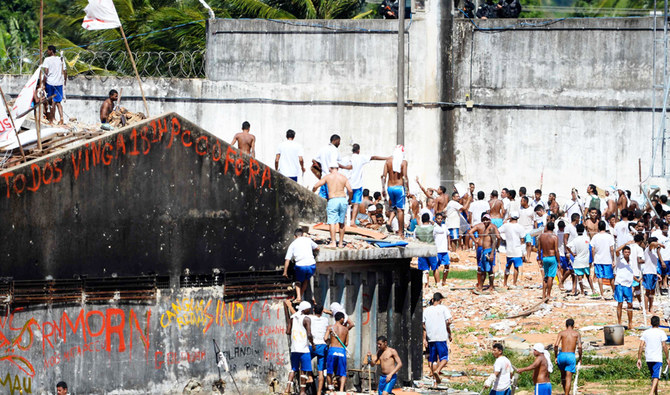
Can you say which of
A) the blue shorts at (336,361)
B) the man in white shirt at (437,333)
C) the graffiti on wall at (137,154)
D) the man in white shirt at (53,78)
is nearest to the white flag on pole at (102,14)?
the graffiti on wall at (137,154)

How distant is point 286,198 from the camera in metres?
19.1

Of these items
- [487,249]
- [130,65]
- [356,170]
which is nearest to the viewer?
[356,170]

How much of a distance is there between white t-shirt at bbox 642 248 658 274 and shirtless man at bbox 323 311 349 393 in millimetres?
6853

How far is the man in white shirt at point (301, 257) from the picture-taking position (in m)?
18.6

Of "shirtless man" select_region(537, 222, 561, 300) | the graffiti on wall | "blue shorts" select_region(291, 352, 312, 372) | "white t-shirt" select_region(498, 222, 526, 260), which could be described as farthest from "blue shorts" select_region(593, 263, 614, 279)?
the graffiti on wall

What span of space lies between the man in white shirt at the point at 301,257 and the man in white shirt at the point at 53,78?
566 centimetres

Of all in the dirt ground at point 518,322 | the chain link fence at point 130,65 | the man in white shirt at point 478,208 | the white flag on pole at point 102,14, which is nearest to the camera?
the white flag on pole at point 102,14

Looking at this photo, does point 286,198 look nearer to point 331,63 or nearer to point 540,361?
point 540,361

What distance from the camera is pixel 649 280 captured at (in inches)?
905

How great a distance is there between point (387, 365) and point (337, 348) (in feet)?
2.67

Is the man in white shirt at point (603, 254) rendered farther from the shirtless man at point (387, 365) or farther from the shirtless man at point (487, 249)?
the shirtless man at point (387, 365)

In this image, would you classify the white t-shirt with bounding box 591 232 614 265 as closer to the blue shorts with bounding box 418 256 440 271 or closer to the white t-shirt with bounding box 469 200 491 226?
the blue shorts with bounding box 418 256 440 271

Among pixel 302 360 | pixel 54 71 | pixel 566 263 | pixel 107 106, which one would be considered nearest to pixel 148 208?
pixel 302 360

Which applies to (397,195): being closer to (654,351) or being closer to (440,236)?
(440,236)
